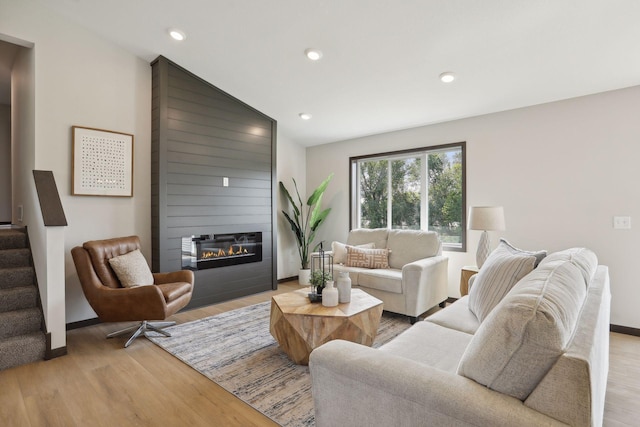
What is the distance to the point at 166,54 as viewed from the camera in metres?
3.57

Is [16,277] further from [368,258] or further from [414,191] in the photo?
[414,191]

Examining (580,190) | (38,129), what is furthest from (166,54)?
(580,190)

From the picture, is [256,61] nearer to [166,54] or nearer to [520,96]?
[166,54]

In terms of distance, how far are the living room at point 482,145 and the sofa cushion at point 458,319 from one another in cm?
186

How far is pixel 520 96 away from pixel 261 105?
3081 millimetres

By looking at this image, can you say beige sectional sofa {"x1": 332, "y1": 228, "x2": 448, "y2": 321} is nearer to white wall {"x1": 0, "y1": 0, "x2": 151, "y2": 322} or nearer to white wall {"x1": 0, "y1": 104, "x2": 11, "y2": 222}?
white wall {"x1": 0, "y1": 0, "x2": 151, "y2": 322}

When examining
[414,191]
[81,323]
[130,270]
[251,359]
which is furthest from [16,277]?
[414,191]

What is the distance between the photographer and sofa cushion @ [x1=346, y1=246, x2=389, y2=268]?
401cm

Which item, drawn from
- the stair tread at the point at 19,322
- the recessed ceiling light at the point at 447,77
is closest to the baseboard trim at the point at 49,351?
the stair tread at the point at 19,322

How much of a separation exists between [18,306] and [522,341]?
372 centimetres

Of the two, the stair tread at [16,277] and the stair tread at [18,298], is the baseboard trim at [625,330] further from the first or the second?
the stair tread at [16,277]

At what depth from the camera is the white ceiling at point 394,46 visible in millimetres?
2354

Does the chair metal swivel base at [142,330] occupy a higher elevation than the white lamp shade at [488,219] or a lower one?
lower

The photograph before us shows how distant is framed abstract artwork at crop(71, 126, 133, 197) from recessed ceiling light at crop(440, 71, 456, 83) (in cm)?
337
